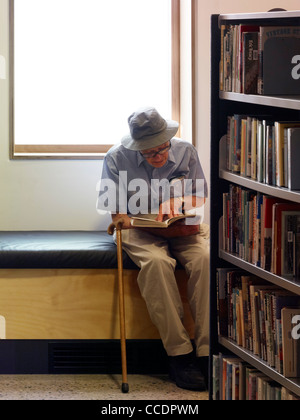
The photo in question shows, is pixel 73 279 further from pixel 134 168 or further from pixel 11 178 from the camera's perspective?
pixel 11 178

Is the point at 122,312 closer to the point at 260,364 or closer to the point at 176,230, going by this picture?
the point at 176,230

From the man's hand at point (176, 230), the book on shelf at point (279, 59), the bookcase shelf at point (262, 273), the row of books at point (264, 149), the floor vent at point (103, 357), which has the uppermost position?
the book on shelf at point (279, 59)

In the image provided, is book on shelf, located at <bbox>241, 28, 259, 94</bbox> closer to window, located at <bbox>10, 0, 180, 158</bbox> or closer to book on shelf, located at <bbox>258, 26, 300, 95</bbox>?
book on shelf, located at <bbox>258, 26, 300, 95</bbox>

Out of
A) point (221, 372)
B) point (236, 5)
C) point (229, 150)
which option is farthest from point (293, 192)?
point (236, 5)

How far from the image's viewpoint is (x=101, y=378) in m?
3.62

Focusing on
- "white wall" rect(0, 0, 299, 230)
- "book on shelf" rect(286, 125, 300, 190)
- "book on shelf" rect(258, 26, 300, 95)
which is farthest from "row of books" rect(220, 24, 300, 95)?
"white wall" rect(0, 0, 299, 230)

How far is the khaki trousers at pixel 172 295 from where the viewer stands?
11.4 ft

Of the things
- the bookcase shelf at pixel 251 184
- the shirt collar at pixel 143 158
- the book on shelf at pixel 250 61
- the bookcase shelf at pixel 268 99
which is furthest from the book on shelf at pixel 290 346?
the shirt collar at pixel 143 158

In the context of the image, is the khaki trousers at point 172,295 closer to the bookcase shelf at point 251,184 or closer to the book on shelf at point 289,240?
the bookcase shelf at point 251,184

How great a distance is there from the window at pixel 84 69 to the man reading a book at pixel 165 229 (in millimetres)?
594

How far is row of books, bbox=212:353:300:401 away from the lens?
8.27 ft

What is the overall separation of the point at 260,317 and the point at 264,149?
0.56m

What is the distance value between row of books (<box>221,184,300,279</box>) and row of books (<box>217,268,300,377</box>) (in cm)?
9

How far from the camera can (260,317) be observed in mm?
2574
